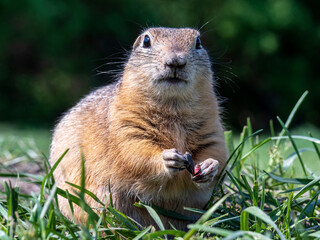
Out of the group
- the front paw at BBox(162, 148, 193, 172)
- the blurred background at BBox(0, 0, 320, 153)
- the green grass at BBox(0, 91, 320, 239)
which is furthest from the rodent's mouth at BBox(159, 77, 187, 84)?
the blurred background at BBox(0, 0, 320, 153)

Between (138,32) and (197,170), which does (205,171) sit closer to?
(197,170)

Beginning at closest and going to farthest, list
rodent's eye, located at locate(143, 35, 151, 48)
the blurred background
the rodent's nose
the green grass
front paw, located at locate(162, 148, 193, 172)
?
the green grass, front paw, located at locate(162, 148, 193, 172), the rodent's nose, rodent's eye, located at locate(143, 35, 151, 48), the blurred background

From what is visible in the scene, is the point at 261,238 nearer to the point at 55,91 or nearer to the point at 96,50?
the point at 96,50

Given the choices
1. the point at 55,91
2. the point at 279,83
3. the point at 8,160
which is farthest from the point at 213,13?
the point at 8,160

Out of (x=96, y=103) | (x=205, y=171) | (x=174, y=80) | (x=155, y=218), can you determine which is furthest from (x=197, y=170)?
(x=96, y=103)

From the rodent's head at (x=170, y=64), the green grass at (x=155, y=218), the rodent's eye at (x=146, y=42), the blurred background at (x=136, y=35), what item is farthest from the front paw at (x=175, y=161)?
the blurred background at (x=136, y=35)

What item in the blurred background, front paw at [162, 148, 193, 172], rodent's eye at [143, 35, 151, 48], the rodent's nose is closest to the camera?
front paw at [162, 148, 193, 172]

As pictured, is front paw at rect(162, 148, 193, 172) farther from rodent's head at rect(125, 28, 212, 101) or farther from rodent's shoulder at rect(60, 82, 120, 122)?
rodent's shoulder at rect(60, 82, 120, 122)
